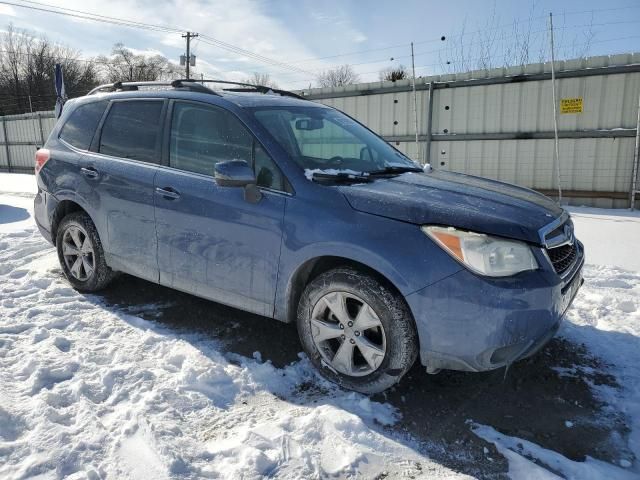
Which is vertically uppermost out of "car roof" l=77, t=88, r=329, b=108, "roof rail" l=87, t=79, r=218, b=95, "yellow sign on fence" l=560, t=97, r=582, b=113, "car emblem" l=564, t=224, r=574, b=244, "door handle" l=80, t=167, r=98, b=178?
"yellow sign on fence" l=560, t=97, r=582, b=113

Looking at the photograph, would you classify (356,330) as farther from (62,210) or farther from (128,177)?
(62,210)

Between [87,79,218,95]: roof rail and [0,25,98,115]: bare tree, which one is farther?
[0,25,98,115]: bare tree

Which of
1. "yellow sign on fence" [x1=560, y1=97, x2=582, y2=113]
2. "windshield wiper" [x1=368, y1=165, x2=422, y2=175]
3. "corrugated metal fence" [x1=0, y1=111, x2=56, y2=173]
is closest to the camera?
"windshield wiper" [x1=368, y1=165, x2=422, y2=175]

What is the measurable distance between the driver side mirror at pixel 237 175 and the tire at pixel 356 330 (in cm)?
70

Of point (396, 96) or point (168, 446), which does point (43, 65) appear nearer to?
point (396, 96)

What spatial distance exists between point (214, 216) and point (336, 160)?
2.96ft

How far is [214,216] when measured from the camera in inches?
127

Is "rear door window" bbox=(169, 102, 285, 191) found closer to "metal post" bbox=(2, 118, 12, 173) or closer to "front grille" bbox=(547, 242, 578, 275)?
"front grille" bbox=(547, 242, 578, 275)

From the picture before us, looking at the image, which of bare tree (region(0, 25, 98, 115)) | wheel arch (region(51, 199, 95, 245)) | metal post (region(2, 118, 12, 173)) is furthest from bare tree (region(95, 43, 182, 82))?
wheel arch (region(51, 199, 95, 245))

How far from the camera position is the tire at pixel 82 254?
13.8 feet

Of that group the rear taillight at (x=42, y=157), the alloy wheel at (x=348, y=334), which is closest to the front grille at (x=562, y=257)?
the alloy wheel at (x=348, y=334)

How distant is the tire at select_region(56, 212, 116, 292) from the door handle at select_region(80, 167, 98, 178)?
38 cm

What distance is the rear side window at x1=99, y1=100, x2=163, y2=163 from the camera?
3734 mm

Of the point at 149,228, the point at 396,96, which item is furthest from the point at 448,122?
the point at 149,228
